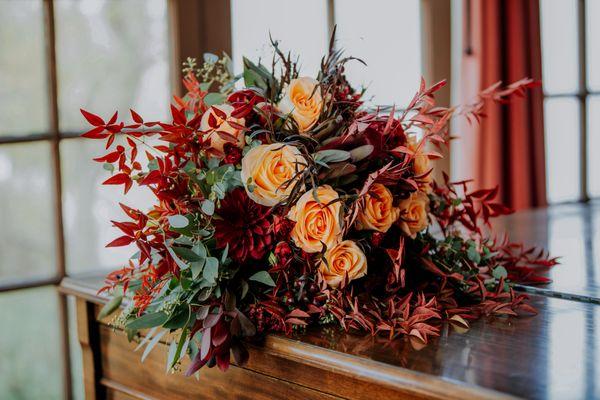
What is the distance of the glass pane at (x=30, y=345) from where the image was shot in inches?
81.8

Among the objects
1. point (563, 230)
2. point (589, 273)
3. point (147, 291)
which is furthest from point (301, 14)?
point (147, 291)

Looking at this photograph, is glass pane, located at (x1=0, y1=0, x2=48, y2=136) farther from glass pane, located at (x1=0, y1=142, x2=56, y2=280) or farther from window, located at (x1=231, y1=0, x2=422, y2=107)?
window, located at (x1=231, y1=0, x2=422, y2=107)

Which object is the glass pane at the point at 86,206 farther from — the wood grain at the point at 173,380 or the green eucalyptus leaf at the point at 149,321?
the green eucalyptus leaf at the point at 149,321

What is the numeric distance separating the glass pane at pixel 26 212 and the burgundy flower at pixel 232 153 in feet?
3.54

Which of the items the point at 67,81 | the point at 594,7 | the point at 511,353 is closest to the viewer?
the point at 511,353

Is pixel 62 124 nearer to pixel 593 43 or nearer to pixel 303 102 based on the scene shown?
pixel 303 102

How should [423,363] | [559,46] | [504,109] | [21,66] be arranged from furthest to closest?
[559,46] < [504,109] < [21,66] < [423,363]

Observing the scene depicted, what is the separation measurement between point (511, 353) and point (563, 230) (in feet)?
4.18

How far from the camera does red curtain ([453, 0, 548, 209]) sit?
9.95ft

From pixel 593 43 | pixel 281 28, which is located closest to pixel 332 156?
pixel 281 28

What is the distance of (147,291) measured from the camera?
3.94 ft

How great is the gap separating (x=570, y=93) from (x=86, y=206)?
2.59 m

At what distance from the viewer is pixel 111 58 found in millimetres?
2223

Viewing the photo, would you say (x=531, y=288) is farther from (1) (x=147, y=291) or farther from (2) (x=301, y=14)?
(2) (x=301, y=14)
